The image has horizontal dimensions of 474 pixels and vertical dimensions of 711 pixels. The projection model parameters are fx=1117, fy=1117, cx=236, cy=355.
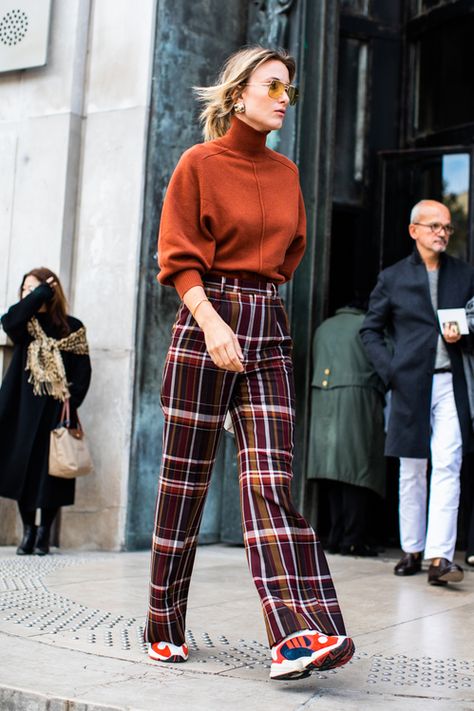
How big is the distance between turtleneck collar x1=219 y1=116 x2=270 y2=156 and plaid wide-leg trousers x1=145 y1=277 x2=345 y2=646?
0.44 m

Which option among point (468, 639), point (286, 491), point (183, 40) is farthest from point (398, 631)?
point (183, 40)

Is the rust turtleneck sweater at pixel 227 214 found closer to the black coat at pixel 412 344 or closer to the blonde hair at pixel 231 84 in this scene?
the blonde hair at pixel 231 84

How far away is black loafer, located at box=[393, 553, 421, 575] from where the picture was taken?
6.38m

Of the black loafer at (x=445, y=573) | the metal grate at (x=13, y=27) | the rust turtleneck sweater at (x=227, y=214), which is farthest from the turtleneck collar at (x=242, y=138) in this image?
the metal grate at (x=13, y=27)

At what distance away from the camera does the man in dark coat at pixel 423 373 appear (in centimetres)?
614

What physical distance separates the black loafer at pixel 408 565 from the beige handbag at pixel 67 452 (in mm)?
2075

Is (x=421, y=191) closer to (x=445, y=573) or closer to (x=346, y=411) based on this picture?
(x=346, y=411)

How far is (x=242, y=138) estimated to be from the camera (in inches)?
144

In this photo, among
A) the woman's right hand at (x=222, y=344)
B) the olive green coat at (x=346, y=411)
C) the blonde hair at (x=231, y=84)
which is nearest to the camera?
the woman's right hand at (x=222, y=344)

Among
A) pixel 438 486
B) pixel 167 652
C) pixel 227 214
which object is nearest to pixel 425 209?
pixel 438 486

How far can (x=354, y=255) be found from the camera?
8242 millimetres

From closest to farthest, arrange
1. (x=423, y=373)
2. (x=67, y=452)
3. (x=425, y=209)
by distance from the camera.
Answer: (x=423, y=373) < (x=425, y=209) < (x=67, y=452)

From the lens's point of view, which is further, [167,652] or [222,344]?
[167,652]

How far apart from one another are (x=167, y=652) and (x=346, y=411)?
381 centimetres
